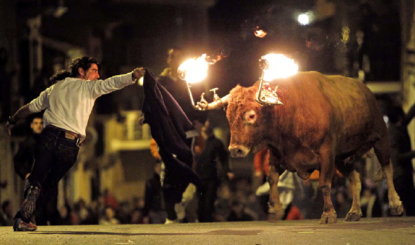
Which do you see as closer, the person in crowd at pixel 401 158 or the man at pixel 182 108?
the man at pixel 182 108

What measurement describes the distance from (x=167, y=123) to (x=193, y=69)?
0.77 metres

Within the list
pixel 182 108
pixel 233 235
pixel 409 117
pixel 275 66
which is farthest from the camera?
pixel 409 117

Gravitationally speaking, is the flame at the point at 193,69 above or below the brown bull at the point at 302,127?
above

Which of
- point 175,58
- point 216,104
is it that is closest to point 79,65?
point 216,104

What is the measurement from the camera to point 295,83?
10828 mm

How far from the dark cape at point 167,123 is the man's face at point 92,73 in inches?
35.9

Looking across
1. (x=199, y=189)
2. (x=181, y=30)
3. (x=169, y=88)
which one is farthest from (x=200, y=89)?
(x=181, y=30)

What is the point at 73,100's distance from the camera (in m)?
9.62

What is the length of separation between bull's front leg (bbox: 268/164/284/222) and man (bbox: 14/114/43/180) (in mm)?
3268

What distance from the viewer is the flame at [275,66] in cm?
1073

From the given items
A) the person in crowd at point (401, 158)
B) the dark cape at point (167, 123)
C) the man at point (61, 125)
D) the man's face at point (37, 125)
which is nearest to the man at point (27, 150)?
the man's face at point (37, 125)

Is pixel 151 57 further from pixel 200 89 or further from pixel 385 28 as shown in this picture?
pixel 200 89

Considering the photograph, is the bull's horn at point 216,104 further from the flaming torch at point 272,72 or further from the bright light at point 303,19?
the bright light at point 303,19

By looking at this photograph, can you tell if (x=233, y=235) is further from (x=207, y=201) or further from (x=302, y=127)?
(x=207, y=201)
